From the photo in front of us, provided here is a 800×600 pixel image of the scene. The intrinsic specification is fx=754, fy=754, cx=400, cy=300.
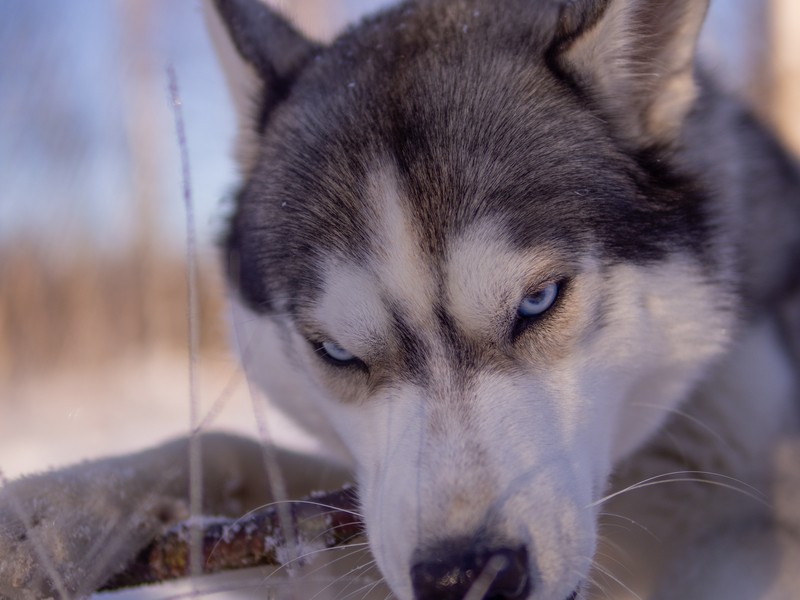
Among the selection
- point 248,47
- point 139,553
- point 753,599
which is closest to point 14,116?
point 248,47

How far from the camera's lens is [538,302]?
166 centimetres

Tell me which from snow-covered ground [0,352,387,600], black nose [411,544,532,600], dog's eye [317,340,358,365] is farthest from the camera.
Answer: snow-covered ground [0,352,387,600]

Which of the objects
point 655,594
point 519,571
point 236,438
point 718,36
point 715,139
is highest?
point 718,36

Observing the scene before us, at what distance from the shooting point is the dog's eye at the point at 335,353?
1.78 metres

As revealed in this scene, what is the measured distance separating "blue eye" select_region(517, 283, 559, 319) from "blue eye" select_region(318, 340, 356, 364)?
1.36 feet

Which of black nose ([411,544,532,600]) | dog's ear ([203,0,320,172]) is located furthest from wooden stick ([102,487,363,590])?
dog's ear ([203,0,320,172])

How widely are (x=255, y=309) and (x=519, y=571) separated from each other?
3.81 ft

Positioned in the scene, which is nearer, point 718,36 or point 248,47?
point 248,47

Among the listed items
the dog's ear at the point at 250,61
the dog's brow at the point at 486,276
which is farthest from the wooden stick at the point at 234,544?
the dog's ear at the point at 250,61

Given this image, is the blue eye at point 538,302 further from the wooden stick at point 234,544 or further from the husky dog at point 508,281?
the wooden stick at point 234,544

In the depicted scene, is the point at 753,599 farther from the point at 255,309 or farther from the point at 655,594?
the point at 255,309

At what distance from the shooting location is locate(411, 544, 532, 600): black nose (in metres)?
1.25

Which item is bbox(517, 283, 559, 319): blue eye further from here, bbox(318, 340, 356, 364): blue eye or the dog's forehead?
bbox(318, 340, 356, 364): blue eye

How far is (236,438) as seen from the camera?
2.34m
